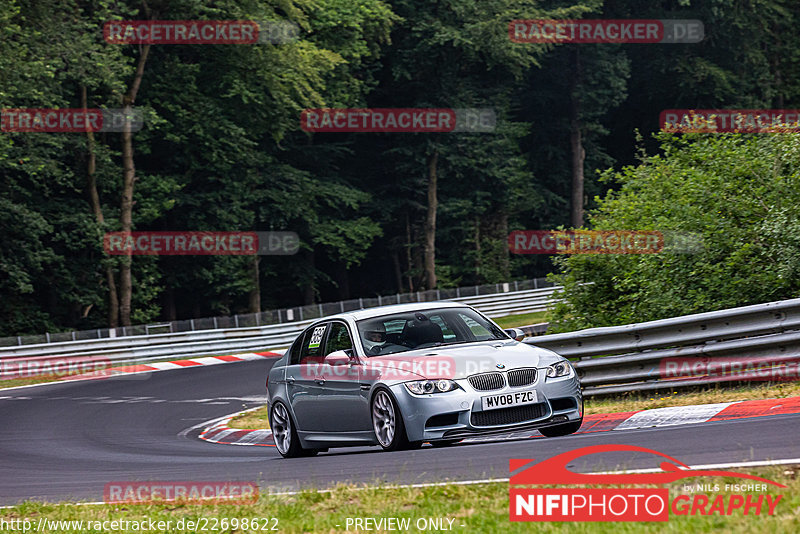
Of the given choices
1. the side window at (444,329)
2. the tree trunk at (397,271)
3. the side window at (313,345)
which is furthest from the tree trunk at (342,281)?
the side window at (444,329)

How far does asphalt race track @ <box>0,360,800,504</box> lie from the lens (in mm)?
7633

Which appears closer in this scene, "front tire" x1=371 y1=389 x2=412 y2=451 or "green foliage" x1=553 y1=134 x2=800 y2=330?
"front tire" x1=371 y1=389 x2=412 y2=451

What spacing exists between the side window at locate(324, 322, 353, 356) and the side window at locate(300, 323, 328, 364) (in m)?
0.13

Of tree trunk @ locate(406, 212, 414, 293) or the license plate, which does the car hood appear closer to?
the license plate

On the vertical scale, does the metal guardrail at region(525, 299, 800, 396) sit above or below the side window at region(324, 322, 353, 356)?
below

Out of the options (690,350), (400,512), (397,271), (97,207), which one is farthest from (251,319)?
(400,512)

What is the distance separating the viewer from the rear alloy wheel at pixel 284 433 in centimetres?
1166

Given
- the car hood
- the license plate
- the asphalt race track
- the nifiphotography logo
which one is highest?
the car hood

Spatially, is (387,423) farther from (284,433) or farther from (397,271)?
(397,271)

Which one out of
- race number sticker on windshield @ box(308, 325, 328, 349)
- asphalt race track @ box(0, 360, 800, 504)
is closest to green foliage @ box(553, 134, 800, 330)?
asphalt race track @ box(0, 360, 800, 504)

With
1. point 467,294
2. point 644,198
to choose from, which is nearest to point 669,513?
point 644,198

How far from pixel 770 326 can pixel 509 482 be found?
5.78 meters

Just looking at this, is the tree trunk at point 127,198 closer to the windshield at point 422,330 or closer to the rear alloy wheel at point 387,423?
the windshield at point 422,330

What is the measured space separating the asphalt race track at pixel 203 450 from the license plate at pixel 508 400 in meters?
0.35
